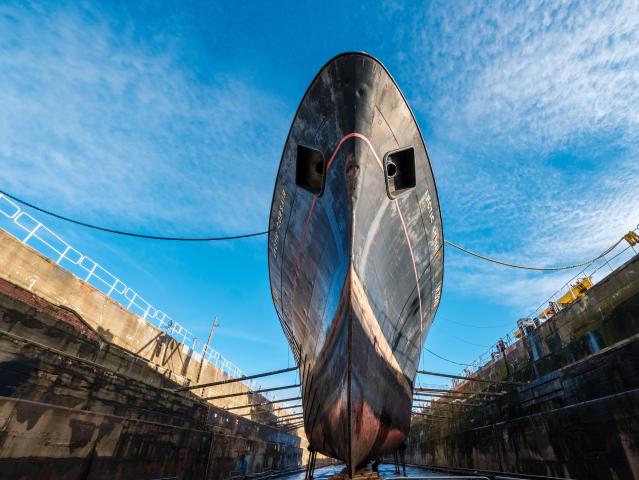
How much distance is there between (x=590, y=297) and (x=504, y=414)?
5638mm

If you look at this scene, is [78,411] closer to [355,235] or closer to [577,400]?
[355,235]

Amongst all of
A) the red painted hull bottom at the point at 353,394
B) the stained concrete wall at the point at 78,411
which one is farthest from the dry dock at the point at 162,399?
the red painted hull bottom at the point at 353,394

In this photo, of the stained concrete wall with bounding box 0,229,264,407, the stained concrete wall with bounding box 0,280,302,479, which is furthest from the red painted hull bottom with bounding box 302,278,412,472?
the stained concrete wall with bounding box 0,229,264,407

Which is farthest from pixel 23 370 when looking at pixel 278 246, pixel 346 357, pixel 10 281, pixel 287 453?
pixel 287 453

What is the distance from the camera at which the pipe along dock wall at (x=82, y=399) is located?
5070 mm

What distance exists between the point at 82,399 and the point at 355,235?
22.1ft

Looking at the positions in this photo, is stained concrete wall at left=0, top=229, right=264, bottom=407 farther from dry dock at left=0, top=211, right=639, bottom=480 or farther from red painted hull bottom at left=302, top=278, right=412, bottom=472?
red painted hull bottom at left=302, top=278, right=412, bottom=472

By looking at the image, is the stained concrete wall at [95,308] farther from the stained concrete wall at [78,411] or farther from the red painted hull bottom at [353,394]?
the red painted hull bottom at [353,394]

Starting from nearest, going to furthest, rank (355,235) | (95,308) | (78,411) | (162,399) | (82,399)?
(355,235) → (78,411) → (82,399) → (162,399) → (95,308)

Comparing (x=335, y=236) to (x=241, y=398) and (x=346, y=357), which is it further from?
(x=241, y=398)

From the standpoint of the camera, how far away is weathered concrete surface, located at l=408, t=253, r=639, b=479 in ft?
19.5

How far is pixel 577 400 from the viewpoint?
26.0 feet

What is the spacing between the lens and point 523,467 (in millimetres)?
9047

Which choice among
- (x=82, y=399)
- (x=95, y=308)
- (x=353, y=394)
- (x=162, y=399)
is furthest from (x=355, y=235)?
(x=95, y=308)
